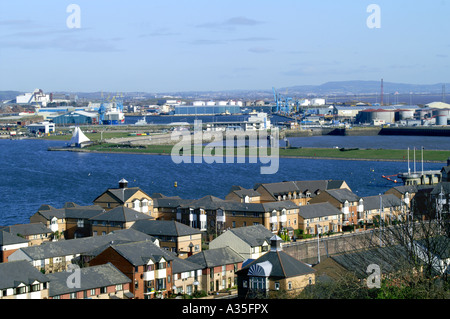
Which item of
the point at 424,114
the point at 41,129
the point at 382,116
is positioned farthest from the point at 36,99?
the point at 424,114

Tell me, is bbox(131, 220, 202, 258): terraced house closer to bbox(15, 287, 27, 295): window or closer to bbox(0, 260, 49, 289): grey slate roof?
bbox(0, 260, 49, 289): grey slate roof

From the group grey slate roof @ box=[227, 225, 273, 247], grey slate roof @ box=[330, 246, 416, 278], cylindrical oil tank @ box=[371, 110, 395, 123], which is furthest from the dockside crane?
grey slate roof @ box=[330, 246, 416, 278]

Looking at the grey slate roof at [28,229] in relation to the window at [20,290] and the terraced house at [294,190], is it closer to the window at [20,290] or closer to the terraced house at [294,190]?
the window at [20,290]

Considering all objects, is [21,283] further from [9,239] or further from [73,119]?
[73,119]

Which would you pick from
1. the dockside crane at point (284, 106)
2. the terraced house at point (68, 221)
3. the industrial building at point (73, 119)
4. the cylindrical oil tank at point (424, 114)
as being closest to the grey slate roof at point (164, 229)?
the terraced house at point (68, 221)

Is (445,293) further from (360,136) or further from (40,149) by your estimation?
(360,136)
